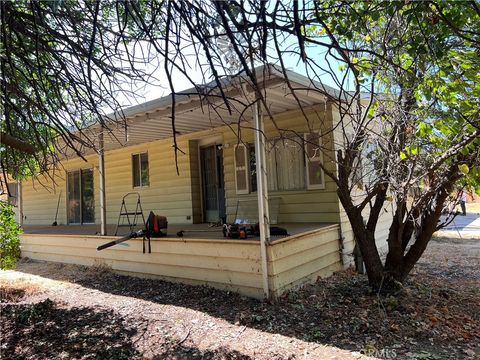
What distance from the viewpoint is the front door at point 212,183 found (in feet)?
28.7

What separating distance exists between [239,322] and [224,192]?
4.53 metres

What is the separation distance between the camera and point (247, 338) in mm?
3791

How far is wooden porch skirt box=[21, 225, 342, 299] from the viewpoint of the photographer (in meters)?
4.96

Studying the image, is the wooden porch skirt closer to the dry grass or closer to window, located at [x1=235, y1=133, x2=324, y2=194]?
window, located at [x1=235, y1=133, x2=324, y2=194]

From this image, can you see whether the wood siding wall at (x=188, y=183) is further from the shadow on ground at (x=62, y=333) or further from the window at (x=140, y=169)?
the shadow on ground at (x=62, y=333)

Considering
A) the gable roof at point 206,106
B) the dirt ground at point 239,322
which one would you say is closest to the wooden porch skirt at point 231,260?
the dirt ground at point 239,322

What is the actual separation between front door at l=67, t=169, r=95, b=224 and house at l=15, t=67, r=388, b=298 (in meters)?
0.05

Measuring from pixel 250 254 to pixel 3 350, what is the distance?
2.90 metres

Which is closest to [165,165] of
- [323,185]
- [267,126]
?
[267,126]

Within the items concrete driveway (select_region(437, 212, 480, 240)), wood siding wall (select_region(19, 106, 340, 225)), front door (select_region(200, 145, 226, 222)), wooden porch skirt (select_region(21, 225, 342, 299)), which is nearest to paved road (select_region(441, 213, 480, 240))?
concrete driveway (select_region(437, 212, 480, 240))

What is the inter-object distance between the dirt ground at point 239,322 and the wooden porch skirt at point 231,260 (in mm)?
182

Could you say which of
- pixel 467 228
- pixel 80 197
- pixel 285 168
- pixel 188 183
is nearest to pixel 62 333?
pixel 285 168

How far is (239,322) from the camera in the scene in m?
4.23

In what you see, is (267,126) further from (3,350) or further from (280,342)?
(3,350)
